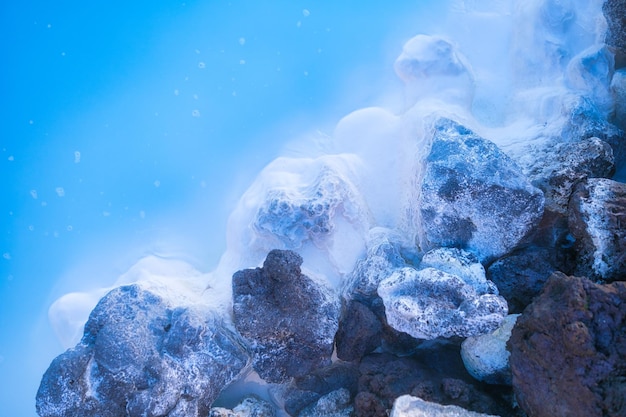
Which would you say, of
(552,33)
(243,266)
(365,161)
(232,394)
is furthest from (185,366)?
(552,33)

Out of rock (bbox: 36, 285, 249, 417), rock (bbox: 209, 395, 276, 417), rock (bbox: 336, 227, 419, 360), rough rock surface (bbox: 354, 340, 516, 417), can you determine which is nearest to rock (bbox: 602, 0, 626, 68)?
rock (bbox: 336, 227, 419, 360)

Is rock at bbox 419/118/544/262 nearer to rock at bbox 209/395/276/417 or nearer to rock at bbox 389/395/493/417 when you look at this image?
rock at bbox 389/395/493/417

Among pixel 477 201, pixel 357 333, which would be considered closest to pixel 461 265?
pixel 477 201

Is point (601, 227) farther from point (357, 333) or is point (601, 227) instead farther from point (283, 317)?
point (283, 317)

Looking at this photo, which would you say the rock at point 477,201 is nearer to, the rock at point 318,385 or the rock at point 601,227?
the rock at point 601,227

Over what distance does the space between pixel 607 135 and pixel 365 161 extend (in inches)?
62.0

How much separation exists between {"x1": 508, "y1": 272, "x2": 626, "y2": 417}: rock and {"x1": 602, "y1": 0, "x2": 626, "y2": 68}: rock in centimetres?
193

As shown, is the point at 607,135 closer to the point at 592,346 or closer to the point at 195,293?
the point at 592,346

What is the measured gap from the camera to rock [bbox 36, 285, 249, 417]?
8.04 ft

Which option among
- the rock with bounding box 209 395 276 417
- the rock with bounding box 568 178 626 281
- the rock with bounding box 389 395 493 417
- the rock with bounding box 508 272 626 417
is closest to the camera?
the rock with bounding box 508 272 626 417

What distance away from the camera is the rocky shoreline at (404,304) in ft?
7.52

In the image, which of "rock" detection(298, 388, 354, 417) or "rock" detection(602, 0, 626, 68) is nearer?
"rock" detection(298, 388, 354, 417)

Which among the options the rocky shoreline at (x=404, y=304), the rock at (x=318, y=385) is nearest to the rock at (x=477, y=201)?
the rocky shoreline at (x=404, y=304)

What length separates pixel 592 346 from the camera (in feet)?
5.90
